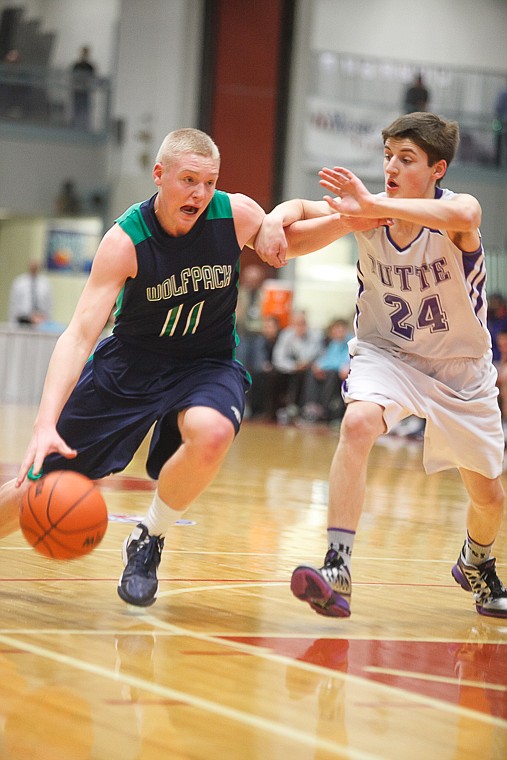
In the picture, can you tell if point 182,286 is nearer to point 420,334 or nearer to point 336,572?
point 420,334

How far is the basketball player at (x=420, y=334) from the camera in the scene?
4004 millimetres

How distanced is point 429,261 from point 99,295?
1.21 m

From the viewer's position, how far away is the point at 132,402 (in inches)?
166

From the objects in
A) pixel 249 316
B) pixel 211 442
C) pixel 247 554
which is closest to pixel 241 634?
pixel 211 442

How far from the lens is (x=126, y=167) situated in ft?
65.1

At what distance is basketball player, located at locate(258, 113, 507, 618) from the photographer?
4.00 m

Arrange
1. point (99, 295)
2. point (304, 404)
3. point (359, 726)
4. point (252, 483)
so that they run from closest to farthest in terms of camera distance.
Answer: point (359, 726) < point (99, 295) < point (252, 483) < point (304, 404)

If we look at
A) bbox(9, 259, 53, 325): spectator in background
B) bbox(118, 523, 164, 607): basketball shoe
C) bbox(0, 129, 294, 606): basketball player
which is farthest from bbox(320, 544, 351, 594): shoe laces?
bbox(9, 259, 53, 325): spectator in background

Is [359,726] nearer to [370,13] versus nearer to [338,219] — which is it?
[338,219]

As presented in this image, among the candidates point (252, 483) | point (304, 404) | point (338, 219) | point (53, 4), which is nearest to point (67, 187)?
point (53, 4)

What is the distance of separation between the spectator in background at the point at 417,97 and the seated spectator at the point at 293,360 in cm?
509

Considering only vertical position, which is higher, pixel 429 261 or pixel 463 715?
pixel 429 261

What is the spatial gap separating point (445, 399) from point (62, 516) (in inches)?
58.1

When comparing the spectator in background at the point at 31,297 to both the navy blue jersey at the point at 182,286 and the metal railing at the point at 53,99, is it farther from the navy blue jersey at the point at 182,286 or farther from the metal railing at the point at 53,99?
the navy blue jersey at the point at 182,286
